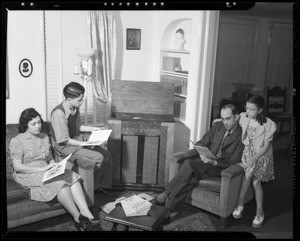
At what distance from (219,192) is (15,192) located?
1.61 m

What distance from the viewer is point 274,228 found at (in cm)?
275

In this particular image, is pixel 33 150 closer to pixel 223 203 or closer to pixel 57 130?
pixel 57 130

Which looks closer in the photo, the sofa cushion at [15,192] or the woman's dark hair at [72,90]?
the sofa cushion at [15,192]

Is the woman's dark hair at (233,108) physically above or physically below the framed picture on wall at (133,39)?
below

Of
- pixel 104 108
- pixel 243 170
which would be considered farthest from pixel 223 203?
pixel 104 108

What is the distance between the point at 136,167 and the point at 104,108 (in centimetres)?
65

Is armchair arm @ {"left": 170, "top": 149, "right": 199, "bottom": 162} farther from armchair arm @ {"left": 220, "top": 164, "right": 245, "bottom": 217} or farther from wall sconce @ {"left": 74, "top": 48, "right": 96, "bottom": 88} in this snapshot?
wall sconce @ {"left": 74, "top": 48, "right": 96, "bottom": 88}

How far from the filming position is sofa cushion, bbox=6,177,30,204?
8.64 ft

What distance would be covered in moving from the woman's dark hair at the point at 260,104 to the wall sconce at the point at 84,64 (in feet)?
4.44

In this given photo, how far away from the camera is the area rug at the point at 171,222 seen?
2702mm

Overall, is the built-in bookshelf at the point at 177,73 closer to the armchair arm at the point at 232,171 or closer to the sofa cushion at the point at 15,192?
the armchair arm at the point at 232,171

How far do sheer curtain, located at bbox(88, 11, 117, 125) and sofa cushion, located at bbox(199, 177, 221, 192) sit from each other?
3.58 feet

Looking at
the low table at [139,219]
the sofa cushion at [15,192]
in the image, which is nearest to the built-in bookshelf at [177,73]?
the low table at [139,219]

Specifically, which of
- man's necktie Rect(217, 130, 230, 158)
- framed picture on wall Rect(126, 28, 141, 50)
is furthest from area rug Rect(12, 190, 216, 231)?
framed picture on wall Rect(126, 28, 141, 50)
